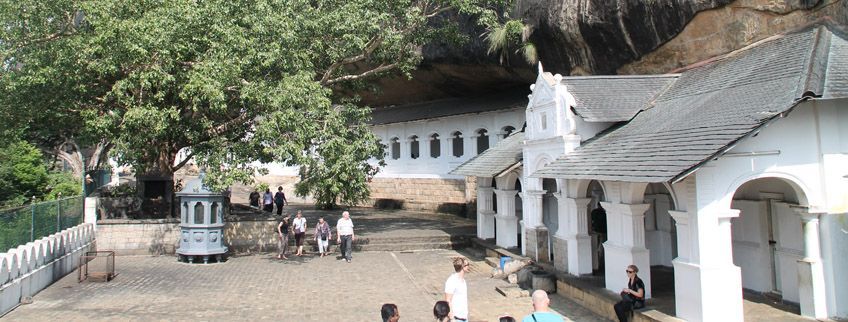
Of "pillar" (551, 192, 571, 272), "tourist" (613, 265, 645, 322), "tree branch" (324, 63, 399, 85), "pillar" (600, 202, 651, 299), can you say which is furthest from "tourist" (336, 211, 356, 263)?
"tourist" (613, 265, 645, 322)

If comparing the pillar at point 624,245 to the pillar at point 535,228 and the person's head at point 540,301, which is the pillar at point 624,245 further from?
the person's head at point 540,301

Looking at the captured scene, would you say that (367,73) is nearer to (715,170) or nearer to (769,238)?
(769,238)

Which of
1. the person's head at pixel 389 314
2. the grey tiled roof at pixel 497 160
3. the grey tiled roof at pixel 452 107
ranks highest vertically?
the grey tiled roof at pixel 452 107

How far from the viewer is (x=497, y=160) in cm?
1794

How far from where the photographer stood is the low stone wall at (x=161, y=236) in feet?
58.1

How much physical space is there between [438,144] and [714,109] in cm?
2270

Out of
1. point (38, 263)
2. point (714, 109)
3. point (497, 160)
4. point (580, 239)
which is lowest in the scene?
point (38, 263)

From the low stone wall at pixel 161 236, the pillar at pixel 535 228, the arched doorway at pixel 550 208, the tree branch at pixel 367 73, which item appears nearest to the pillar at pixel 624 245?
the pillar at pixel 535 228

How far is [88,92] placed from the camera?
59.6 feet

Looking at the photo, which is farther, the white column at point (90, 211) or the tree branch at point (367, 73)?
the tree branch at point (367, 73)

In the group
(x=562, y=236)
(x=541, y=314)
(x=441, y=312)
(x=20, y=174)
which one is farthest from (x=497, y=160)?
(x=20, y=174)

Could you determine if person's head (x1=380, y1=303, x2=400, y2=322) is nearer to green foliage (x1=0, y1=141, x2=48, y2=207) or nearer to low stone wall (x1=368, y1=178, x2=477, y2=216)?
green foliage (x1=0, y1=141, x2=48, y2=207)

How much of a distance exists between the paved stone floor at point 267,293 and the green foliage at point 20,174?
21.2 ft

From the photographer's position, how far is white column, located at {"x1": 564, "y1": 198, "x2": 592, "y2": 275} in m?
12.5
